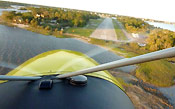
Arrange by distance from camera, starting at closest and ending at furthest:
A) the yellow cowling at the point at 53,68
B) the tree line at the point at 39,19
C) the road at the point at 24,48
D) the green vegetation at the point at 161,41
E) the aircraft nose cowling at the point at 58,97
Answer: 1. the aircraft nose cowling at the point at 58,97
2. the yellow cowling at the point at 53,68
3. the road at the point at 24,48
4. the green vegetation at the point at 161,41
5. the tree line at the point at 39,19

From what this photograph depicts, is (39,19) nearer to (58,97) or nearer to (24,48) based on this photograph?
(24,48)

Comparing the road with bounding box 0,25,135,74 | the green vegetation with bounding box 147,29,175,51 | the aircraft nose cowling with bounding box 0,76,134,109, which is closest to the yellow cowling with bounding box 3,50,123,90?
the aircraft nose cowling with bounding box 0,76,134,109

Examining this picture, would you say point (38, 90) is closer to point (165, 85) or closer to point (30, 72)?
point (30, 72)

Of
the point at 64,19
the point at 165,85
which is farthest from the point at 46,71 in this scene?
the point at 64,19

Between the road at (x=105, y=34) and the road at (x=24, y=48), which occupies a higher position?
the road at (x=105, y=34)

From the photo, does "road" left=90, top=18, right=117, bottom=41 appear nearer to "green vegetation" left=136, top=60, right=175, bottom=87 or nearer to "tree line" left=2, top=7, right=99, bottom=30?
"tree line" left=2, top=7, right=99, bottom=30

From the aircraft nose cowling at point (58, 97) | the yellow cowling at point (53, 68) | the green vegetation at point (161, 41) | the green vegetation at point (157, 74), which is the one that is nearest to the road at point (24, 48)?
the green vegetation at point (157, 74)

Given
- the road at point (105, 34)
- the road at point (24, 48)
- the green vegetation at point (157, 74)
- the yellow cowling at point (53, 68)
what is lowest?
the green vegetation at point (157, 74)

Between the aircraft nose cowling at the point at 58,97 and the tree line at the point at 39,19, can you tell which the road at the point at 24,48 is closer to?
the tree line at the point at 39,19
